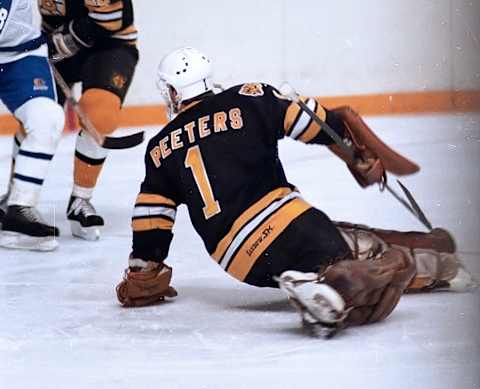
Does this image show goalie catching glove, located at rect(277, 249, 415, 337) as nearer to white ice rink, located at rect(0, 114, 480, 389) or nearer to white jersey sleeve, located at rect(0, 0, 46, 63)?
white ice rink, located at rect(0, 114, 480, 389)

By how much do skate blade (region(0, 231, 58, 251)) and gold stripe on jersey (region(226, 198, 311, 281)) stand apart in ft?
2.23

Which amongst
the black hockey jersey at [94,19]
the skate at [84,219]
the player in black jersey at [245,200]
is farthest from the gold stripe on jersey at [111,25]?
the player in black jersey at [245,200]

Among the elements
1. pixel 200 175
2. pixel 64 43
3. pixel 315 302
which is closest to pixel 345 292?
pixel 315 302

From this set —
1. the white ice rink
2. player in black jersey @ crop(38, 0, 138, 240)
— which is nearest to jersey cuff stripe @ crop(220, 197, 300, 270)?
the white ice rink

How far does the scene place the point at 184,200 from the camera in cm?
192

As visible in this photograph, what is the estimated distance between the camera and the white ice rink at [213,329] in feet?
4.94

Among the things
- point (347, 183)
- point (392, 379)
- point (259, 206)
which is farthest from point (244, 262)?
point (347, 183)

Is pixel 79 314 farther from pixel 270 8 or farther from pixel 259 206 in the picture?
pixel 270 8

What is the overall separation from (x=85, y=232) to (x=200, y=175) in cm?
75

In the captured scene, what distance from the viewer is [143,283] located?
1.95 metres

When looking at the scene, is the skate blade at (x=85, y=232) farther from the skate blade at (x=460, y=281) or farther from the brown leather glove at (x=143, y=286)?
the skate blade at (x=460, y=281)

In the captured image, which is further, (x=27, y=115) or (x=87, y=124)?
(x=87, y=124)

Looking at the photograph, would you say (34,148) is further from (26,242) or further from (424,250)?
(424,250)

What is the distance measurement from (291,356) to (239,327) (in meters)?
0.18
